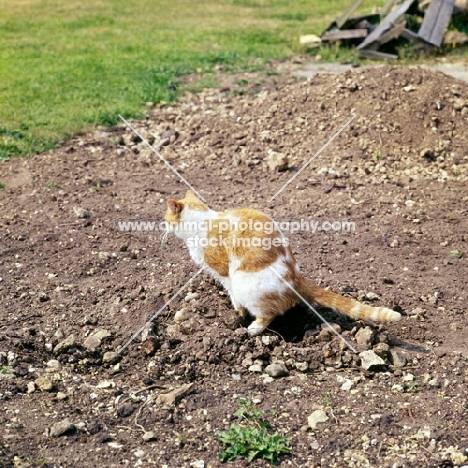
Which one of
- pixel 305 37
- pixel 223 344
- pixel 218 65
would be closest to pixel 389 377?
pixel 223 344

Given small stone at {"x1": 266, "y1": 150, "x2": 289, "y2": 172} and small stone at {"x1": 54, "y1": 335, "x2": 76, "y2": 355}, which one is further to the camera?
small stone at {"x1": 266, "y1": 150, "x2": 289, "y2": 172}

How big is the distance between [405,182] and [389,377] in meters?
3.93

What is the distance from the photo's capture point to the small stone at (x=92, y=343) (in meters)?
5.54

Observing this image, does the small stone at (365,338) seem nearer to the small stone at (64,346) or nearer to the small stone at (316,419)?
the small stone at (316,419)

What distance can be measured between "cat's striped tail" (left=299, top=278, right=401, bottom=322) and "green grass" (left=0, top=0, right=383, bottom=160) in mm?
5315

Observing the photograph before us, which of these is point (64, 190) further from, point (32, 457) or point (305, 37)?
point (305, 37)

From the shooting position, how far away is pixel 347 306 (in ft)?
17.8

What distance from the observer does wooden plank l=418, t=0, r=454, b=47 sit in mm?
14031

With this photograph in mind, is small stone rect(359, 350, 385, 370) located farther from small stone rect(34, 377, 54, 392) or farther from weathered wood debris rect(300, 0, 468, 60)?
weathered wood debris rect(300, 0, 468, 60)

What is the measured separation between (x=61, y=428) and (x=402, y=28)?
457 inches

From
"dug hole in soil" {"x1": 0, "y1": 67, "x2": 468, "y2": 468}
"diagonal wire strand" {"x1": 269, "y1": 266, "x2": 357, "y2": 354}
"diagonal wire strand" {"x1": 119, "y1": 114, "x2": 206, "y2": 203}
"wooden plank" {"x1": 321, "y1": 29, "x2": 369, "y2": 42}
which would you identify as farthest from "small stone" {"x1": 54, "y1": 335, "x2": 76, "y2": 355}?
"wooden plank" {"x1": 321, "y1": 29, "x2": 369, "y2": 42}

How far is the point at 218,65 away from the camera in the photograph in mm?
13477

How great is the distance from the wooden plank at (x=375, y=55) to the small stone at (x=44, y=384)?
424 inches

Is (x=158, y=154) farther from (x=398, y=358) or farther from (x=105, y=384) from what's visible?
(x=398, y=358)
